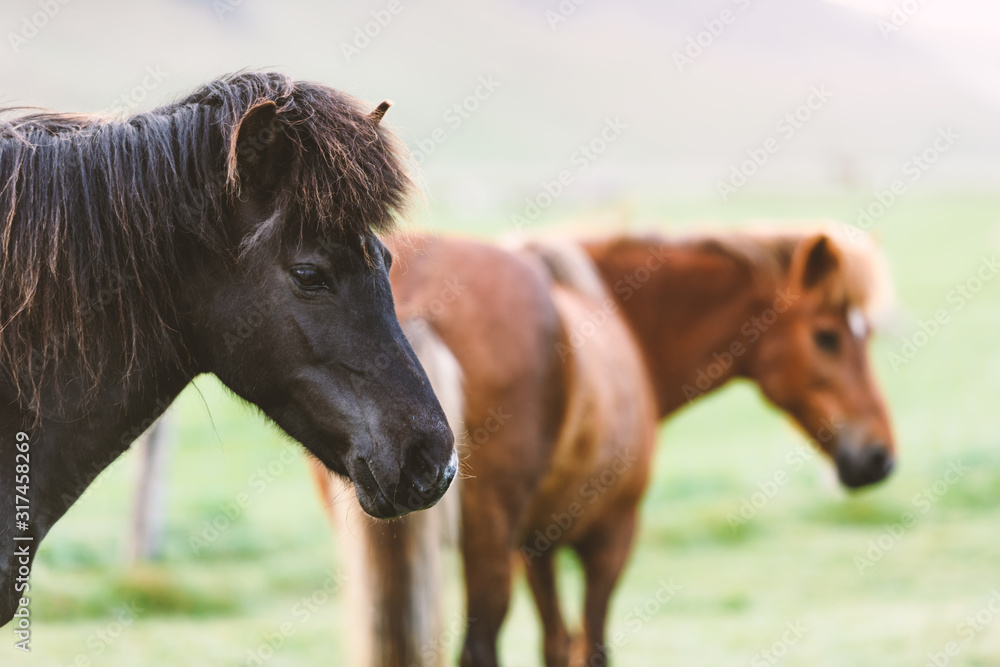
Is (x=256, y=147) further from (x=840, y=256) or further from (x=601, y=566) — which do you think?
(x=840, y=256)

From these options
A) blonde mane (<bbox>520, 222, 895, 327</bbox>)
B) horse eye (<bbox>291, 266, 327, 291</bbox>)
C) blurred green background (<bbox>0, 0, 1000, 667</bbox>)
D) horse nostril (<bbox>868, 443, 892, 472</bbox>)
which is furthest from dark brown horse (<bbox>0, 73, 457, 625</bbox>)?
horse nostril (<bbox>868, 443, 892, 472</bbox>)

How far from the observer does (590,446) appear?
13.3 ft

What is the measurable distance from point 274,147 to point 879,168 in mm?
61581

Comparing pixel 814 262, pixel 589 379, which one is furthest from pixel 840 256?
pixel 589 379

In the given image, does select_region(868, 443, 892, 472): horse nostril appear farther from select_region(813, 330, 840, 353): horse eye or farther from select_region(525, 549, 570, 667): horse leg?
select_region(525, 549, 570, 667): horse leg

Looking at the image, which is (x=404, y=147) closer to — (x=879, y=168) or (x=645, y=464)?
(x=645, y=464)

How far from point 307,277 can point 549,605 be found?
3.24 m

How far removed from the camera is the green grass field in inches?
205

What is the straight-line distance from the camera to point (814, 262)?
16.4ft

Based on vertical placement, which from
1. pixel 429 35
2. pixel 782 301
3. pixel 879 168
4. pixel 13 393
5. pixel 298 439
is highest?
pixel 13 393

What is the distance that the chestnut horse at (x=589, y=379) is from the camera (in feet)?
11.4

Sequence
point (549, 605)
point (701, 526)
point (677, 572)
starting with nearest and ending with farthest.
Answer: point (549, 605), point (677, 572), point (701, 526)

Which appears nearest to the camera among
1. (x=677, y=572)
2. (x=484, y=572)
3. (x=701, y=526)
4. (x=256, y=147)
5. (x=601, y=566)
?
(x=256, y=147)

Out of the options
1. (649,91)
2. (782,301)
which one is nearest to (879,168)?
(649,91)
